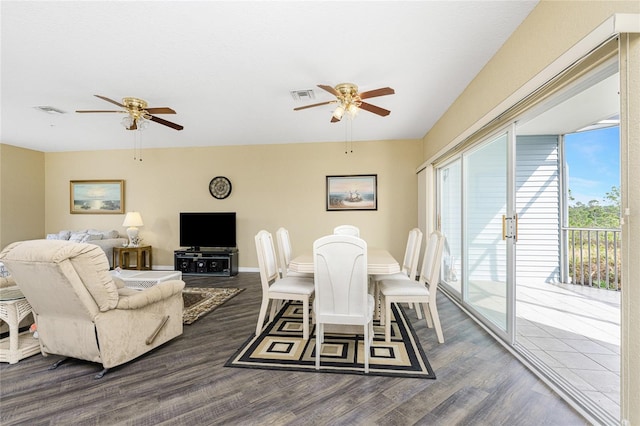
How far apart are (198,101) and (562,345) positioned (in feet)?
14.9

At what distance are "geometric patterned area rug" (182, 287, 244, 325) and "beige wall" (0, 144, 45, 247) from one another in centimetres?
439

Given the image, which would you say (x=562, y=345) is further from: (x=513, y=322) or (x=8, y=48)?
(x=8, y=48)

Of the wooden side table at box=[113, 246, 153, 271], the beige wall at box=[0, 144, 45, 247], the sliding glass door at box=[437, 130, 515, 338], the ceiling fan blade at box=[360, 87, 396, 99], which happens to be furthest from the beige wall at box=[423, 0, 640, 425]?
the beige wall at box=[0, 144, 45, 247]

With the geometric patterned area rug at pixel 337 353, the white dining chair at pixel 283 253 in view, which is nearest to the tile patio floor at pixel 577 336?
the geometric patterned area rug at pixel 337 353

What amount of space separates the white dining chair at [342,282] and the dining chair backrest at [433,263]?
0.80 m

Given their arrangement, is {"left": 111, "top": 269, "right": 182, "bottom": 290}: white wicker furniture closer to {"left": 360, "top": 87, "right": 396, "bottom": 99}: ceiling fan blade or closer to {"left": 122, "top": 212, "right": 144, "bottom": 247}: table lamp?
{"left": 122, "top": 212, "right": 144, "bottom": 247}: table lamp

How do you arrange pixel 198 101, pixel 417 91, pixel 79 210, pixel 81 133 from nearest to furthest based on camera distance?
pixel 417 91 → pixel 198 101 → pixel 81 133 → pixel 79 210

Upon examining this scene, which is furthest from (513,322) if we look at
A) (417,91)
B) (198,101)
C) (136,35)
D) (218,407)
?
(198,101)

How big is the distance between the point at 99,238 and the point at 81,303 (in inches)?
180

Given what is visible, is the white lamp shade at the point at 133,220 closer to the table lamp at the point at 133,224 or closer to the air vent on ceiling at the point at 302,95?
the table lamp at the point at 133,224

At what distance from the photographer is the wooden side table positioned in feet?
17.8

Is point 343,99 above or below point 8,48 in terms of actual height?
below

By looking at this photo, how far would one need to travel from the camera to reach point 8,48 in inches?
91.4

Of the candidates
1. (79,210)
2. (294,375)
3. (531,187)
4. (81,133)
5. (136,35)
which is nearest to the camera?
(294,375)
